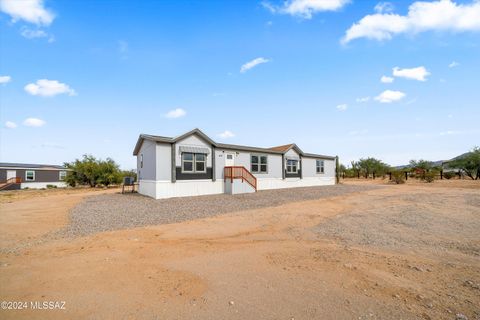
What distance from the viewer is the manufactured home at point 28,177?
32438 millimetres

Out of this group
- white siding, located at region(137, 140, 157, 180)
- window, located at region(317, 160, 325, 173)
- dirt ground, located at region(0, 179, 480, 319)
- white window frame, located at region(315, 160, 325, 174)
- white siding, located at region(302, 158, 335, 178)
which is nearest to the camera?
dirt ground, located at region(0, 179, 480, 319)

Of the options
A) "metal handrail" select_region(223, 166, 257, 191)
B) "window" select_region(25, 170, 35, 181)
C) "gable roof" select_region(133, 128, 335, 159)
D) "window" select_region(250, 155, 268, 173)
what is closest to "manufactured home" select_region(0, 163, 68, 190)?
"window" select_region(25, 170, 35, 181)

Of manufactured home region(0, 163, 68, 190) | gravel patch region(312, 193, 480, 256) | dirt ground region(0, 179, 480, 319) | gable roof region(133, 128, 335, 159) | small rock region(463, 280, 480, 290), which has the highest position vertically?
gable roof region(133, 128, 335, 159)

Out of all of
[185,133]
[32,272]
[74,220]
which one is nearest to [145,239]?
[32,272]

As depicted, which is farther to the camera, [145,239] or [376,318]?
[145,239]

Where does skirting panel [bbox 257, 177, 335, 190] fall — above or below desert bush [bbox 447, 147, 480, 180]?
below

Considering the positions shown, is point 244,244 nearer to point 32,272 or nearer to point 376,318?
point 376,318

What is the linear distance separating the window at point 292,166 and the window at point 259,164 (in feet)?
11.6

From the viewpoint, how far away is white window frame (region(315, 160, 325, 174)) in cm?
2839

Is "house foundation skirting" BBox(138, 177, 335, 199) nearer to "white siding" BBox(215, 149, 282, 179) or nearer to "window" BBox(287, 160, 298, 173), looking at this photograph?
"white siding" BBox(215, 149, 282, 179)

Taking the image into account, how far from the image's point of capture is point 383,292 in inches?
138

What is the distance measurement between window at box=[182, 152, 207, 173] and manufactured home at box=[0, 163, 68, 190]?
25.5 meters

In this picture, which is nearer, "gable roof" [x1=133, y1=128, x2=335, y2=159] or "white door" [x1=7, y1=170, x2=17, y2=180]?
"gable roof" [x1=133, y1=128, x2=335, y2=159]

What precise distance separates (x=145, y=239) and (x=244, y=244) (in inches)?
109
